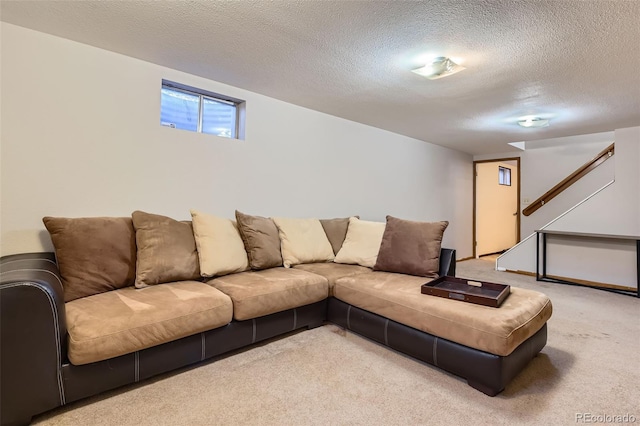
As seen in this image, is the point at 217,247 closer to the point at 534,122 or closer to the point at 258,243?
the point at 258,243

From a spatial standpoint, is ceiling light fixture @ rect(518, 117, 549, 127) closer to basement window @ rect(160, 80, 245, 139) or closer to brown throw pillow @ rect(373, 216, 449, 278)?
brown throw pillow @ rect(373, 216, 449, 278)

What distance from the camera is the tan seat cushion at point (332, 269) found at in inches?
106

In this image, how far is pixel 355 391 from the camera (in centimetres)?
175

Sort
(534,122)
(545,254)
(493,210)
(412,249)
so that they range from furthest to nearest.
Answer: (493,210)
(545,254)
(534,122)
(412,249)

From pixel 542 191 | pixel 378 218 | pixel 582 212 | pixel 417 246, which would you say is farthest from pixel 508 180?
pixel 417 246

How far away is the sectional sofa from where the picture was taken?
4.74 feet

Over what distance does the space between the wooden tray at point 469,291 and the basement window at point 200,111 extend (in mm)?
2298

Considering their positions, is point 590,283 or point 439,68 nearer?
point 439,68

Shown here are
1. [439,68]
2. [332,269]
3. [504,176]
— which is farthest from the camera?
[504,176]

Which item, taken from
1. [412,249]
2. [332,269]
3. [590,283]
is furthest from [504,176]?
[332,269]

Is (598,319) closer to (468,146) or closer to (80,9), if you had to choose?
(468,146)

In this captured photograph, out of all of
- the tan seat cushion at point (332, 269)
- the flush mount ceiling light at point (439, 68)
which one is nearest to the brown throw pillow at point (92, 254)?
the tan seat cushion at point (332, 269)

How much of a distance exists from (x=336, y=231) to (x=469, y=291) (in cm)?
159

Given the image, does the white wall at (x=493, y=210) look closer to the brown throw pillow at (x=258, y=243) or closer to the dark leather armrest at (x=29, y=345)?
the brown throw pillow at (x=258, y=243)
